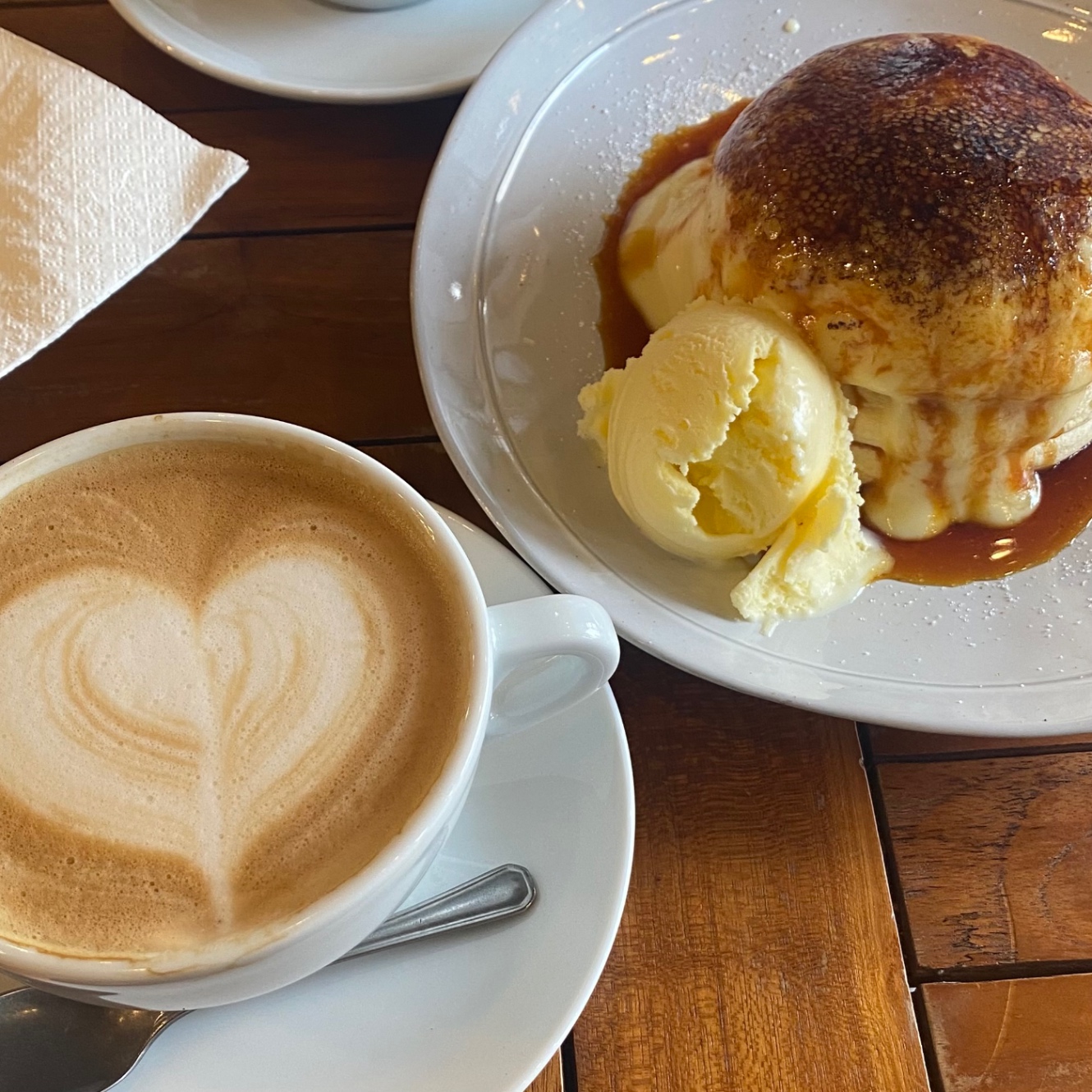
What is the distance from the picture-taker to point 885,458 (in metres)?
0.89

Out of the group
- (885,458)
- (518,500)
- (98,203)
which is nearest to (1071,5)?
(885,458)

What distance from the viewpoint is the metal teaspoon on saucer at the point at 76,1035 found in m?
0.54

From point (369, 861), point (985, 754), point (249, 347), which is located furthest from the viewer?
point (249, 347)

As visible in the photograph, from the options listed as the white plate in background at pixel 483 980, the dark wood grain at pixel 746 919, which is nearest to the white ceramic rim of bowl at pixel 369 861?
the white plate in background at pixel 483 980

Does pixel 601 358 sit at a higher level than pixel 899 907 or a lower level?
higher

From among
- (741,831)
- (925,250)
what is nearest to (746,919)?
(741,831)

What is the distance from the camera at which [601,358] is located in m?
0.90

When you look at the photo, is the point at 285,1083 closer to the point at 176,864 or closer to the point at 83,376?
the point at 176,864

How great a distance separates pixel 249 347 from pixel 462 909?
21.0 inches

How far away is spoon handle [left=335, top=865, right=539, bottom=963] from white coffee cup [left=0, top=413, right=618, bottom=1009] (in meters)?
0.04

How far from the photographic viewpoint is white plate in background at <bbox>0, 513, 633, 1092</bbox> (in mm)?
541

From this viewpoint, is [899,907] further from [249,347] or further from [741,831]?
[249,347]

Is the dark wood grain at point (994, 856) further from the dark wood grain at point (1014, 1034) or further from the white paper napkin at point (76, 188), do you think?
the white paper napkin at point (76, 188)

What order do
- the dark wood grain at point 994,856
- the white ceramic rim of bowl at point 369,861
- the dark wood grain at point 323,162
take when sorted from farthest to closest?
1. the dark wood grain at point 323,162
2. the dark wood grain at point 994,856
3. the white ceramic rim of bowl at point 369,861
